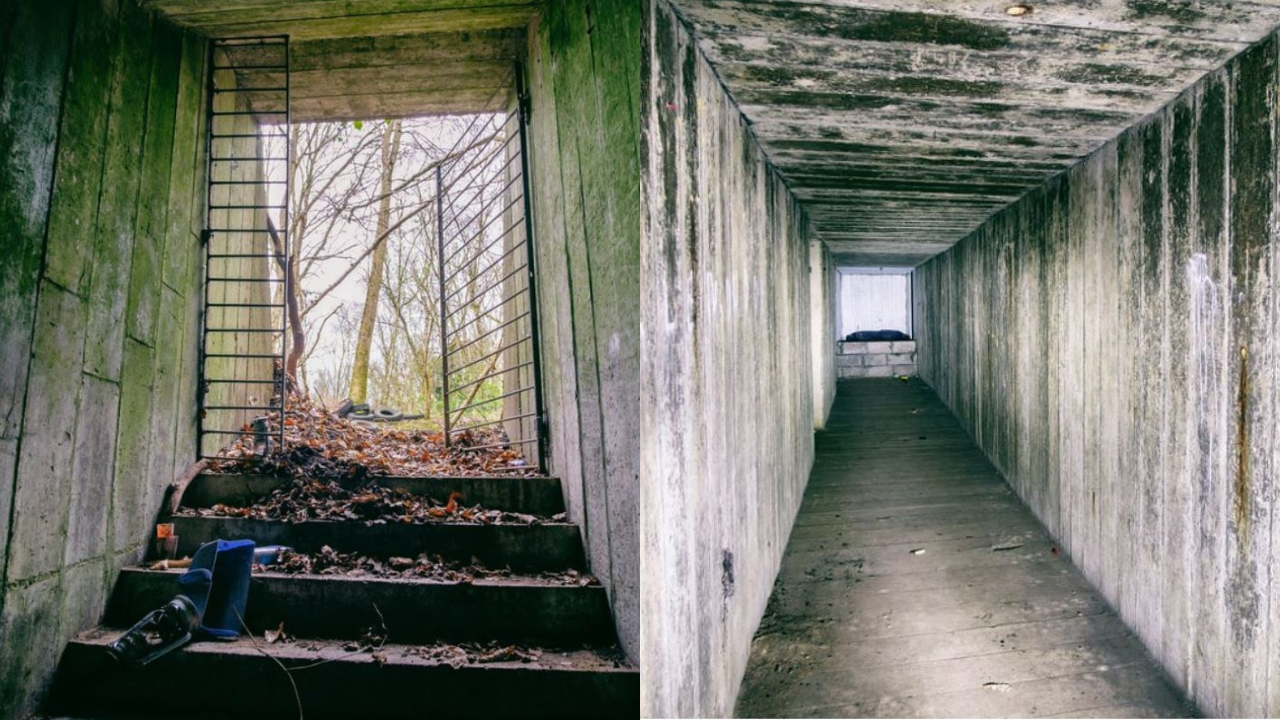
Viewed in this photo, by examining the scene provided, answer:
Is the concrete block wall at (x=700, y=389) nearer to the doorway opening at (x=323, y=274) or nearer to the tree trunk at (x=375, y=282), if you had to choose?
the doorway opening at (x=323, y=274)

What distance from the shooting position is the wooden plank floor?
4055 mm

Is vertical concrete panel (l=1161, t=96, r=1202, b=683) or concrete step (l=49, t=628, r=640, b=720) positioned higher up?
vertical concrete panel (l=1161, t=96, r=1202, b=683)

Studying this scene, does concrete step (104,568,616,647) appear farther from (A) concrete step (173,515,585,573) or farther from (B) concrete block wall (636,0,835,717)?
(B) concrete block wall (636,0,835,717)

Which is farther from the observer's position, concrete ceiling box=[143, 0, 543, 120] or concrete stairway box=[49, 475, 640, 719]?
concrete ceiling box=[143, 0, 543, 120]

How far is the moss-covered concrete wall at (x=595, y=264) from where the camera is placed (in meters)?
2.66

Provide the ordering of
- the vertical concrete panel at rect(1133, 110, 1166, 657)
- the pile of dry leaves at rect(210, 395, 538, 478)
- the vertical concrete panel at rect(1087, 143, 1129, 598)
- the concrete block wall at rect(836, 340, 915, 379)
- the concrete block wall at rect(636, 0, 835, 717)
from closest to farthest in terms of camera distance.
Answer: the concrete block wall at rect(636, 0, 835, 717)
the vertical concrete panel at rect(1133, 110, 1166, 657)
the pile of dry leaves at rect(210, 395, 538, 478)
the vertical concrete panel at rect(1087, 143, 1129, 598)
the concrete block wall at rect(836, 340, 915, 379)

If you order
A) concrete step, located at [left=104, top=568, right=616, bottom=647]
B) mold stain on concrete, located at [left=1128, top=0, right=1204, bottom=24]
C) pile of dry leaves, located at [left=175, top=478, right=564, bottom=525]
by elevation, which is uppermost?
mold stain on concrete, located at [left=1128, top=0, right=1204, bottom=24]

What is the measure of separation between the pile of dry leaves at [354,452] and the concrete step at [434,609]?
104cm

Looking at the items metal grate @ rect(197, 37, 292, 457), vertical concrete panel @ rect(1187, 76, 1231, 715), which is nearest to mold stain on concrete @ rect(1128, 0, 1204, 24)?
vertical concrete panel @ rect(1187, 76, 1231, 715)

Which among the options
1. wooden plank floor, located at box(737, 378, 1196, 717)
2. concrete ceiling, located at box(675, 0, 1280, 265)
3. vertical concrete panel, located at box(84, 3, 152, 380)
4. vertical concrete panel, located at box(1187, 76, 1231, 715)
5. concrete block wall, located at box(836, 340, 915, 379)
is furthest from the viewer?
concrete block wall, located at box(836, 340, 915, 379)

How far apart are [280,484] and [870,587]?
4.50 m

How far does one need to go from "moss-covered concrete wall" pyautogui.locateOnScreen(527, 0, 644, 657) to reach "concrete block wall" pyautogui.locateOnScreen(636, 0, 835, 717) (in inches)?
3.4

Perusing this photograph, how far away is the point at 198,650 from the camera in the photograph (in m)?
3.14

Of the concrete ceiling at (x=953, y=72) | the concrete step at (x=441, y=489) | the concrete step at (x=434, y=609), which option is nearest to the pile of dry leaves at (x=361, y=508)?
the concrete step at (x=441, y=489)
